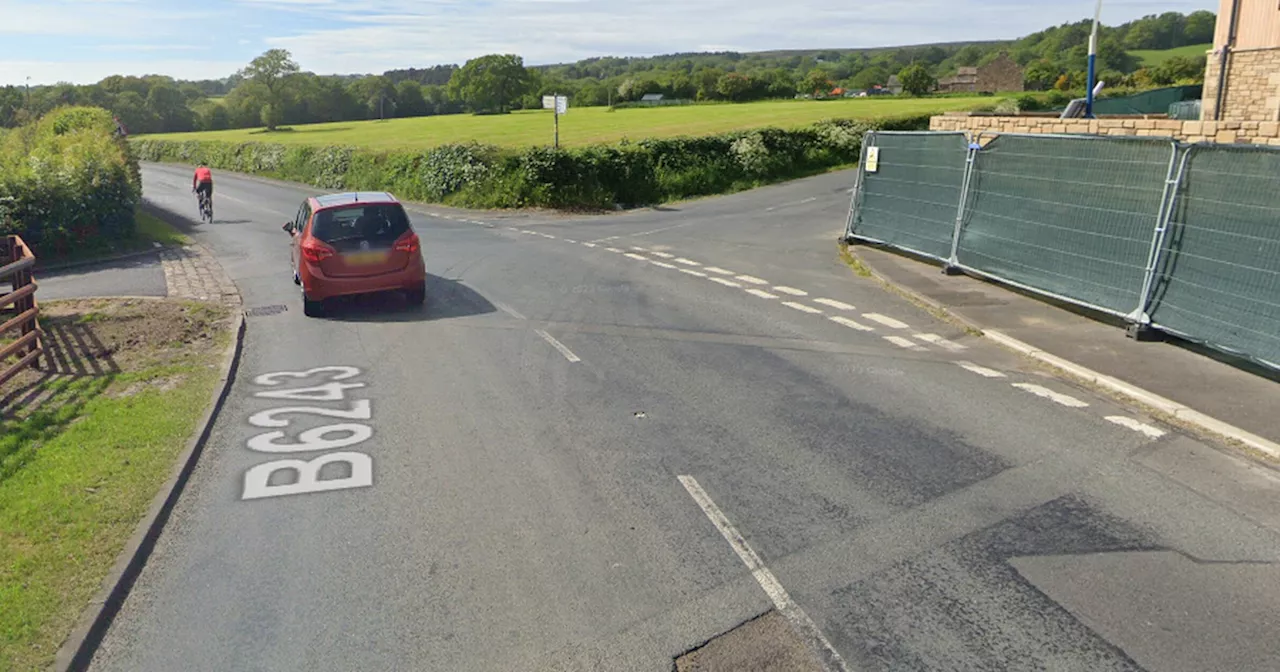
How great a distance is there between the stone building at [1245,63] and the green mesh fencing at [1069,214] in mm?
15767

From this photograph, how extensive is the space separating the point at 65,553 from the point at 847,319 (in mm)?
9290

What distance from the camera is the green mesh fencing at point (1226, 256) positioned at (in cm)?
871

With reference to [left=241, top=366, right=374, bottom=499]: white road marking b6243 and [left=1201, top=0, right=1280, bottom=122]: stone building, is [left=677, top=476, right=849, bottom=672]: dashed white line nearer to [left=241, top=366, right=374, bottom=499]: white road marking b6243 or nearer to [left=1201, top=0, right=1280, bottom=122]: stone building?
[left=241, top=366, right=374, bottom=499]: white road marking b6243

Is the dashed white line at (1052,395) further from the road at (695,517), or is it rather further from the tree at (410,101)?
the tree at (410,101)

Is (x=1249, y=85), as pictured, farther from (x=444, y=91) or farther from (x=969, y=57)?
(x=969, y=57)

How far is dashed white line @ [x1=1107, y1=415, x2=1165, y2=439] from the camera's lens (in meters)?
7.69

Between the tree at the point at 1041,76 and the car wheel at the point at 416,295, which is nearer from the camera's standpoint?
the car wheel at the point at 416,295

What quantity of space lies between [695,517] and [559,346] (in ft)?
17.3

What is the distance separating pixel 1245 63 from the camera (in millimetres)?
25594

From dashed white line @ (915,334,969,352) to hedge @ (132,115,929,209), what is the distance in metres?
20.4

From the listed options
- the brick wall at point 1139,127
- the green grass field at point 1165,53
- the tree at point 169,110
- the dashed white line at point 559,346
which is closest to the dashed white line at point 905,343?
the dashed white line at point 559,346

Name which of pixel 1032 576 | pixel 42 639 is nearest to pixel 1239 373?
pixel 1032 576

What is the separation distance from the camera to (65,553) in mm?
5652

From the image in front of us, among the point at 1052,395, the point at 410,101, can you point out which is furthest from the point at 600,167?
the point at 410,101
